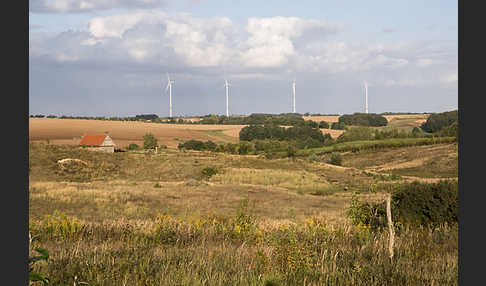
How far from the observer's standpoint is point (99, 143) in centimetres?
8306

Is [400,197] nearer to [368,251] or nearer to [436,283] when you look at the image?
[368,251]

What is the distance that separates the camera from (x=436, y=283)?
4918 mm

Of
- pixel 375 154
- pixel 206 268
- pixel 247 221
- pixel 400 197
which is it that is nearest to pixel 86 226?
pixel 247 221

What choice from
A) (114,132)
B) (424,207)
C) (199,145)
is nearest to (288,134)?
(199,145)

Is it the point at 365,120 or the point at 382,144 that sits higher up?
the point at 365,120

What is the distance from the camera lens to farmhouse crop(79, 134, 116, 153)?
8244 centimetres

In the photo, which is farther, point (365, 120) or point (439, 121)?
point (365, 120)

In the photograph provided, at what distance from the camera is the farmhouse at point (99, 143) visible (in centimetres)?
8244

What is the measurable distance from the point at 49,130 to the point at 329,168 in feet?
197

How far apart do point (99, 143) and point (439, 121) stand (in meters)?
115

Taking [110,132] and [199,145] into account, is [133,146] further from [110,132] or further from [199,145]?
[199,145]

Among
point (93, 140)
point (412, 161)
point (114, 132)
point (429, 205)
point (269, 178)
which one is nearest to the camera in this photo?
point (429, 205)

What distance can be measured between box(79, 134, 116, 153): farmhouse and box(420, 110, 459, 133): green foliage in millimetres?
110343

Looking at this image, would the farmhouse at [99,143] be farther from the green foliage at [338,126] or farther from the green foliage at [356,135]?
the green foliage at [338,126]
